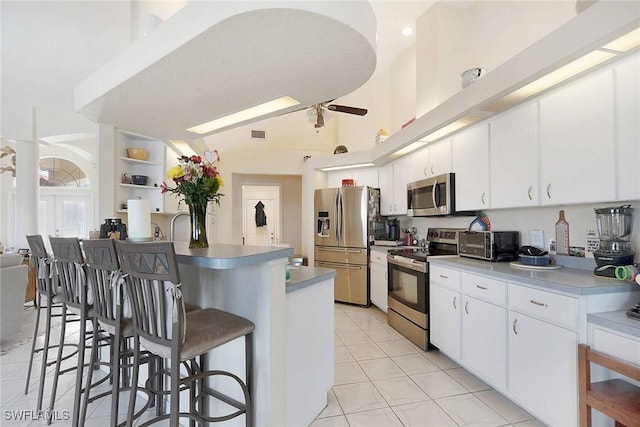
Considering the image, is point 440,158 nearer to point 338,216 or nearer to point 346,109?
point 346,109

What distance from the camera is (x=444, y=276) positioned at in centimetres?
273

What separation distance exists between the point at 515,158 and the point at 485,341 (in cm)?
145

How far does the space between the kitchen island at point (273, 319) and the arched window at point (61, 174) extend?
9.00m

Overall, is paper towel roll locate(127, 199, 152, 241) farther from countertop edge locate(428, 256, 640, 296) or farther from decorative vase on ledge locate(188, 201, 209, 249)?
countertop edge locate(428, 256, 640, 296)

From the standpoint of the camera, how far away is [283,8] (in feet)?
3.84

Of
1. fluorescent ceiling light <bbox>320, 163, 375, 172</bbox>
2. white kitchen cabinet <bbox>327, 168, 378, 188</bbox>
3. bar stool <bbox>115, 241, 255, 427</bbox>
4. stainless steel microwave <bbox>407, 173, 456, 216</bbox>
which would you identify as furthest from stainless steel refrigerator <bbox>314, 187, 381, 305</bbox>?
bar stool <bbox>115, 241, 255, 427</bbox>

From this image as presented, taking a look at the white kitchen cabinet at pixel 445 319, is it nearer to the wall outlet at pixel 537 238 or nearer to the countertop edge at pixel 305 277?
the wall outlet at pixel 537 238

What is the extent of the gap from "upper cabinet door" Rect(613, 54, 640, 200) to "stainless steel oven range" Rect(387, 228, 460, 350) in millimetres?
1611

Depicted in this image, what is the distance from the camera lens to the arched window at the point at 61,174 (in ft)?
27.3

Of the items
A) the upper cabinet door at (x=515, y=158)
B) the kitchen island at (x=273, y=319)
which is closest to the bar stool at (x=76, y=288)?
the kitchen island at (x=273, y=319)

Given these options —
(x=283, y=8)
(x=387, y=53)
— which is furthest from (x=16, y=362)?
(x=387, y=53)

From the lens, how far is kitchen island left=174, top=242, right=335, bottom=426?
1.50 m

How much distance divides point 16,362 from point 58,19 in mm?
3753

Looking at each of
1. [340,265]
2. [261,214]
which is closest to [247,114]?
[340,265]
